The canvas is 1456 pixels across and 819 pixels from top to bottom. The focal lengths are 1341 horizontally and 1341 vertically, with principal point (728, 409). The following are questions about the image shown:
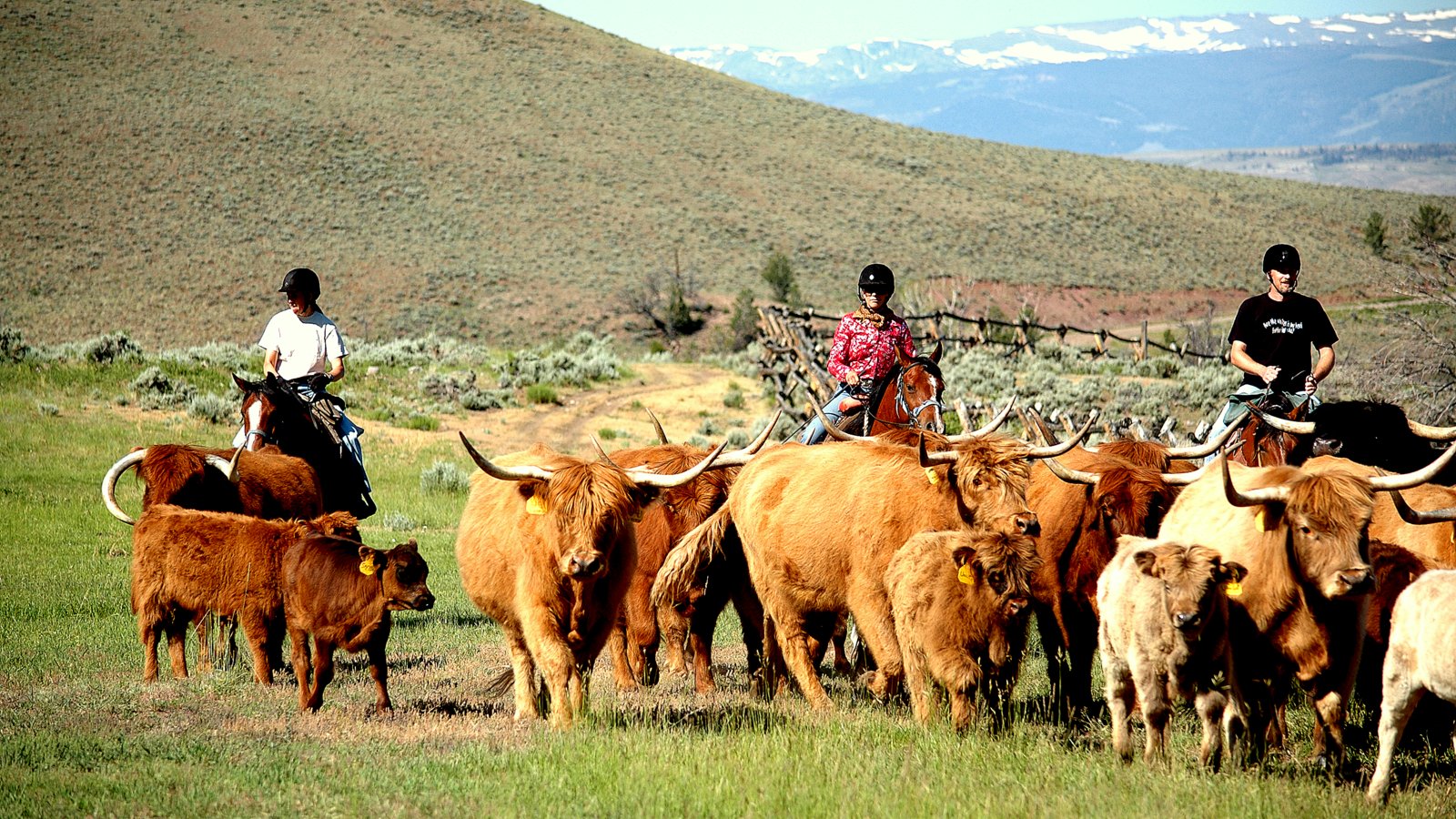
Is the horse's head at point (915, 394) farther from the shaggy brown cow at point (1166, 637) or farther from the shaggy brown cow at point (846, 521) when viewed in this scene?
the shaggy brown cow at point (1166, 637)

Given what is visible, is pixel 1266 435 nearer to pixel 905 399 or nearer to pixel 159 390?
pixel 905 399

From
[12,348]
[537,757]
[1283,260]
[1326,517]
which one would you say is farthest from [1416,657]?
[12,348]

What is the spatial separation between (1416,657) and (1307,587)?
0.65 metres

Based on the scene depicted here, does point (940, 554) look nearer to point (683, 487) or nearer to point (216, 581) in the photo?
point (683, 487)

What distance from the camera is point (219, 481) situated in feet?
33.7

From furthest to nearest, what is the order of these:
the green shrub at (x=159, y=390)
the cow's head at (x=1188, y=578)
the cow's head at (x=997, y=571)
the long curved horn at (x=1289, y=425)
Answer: the green shrub at (x=159, y=390)
the long curved horn at (x=1289, y=425)
the cow's head at (x=997, y=571)
the cow's head at (x=1188, y=578)

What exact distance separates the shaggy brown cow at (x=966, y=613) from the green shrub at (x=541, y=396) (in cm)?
2234

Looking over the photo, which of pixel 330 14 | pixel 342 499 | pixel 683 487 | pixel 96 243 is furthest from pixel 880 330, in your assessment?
pixel 330 14

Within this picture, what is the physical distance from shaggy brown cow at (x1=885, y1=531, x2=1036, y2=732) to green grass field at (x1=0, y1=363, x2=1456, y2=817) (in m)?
0.27

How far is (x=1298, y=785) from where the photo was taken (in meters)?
Answer: 6.08

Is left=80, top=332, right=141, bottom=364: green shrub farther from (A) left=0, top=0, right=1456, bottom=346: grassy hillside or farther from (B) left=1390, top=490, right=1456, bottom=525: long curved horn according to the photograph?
(B) left=1390, top=490, right=1456, bottom=525: long curved horn

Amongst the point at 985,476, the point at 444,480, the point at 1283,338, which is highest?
the point at 1283,338

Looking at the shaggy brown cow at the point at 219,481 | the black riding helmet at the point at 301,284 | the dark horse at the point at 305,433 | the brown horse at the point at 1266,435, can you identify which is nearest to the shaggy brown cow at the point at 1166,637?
the brown horse at the point at 1266,435

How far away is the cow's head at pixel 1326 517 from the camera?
6.46m
